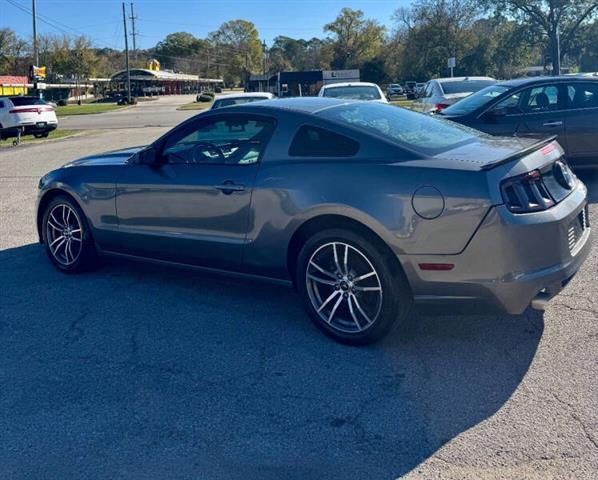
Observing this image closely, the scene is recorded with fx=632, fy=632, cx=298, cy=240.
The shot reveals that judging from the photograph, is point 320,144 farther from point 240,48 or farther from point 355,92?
point 240,48

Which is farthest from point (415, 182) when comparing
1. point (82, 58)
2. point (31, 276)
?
point (82, 58)

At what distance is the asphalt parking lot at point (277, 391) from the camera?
2.99m

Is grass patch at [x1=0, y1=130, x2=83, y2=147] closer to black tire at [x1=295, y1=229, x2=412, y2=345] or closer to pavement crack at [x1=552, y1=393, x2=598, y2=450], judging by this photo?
black tire at [x1=295, y1=229, x2=412, y2=345]

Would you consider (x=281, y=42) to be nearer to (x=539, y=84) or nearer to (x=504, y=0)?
(x=504, y=0)

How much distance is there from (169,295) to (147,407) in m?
1.92

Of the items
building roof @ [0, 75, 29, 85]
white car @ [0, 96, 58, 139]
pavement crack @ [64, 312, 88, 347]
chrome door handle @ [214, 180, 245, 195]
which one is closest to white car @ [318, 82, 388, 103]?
chrome door handle @ [214, 180, 245, 195]

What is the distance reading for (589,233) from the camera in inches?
174

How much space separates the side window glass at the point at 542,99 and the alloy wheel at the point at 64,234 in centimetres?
632

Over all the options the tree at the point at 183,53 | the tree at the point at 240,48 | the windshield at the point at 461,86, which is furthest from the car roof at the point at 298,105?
the tree at the point at 183,53

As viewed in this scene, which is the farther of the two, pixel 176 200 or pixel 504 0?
pixel 504 0

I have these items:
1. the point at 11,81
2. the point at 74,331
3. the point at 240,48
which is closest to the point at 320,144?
the point at 74,331

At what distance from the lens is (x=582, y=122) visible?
8.74 m

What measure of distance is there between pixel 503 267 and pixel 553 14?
48.2 m

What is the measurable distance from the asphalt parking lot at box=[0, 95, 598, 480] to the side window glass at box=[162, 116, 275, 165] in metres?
1.18
